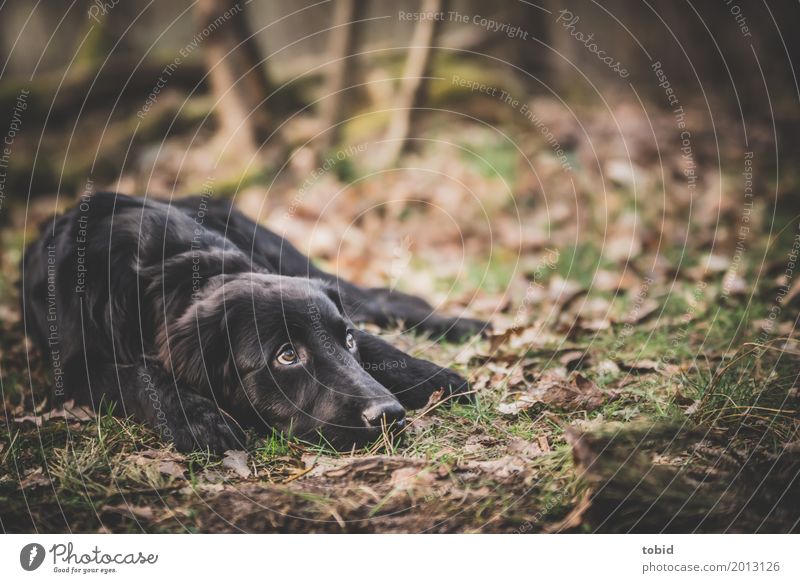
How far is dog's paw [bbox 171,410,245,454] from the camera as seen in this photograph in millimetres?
3152

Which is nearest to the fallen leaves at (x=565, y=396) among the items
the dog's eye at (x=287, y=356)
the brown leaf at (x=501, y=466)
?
the brown leaf at (x=501, y=466)

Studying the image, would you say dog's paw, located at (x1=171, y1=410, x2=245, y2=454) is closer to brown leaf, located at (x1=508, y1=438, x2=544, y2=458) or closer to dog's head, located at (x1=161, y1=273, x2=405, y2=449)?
dog's head, located at (x1=161, y1=273, x2=405, y2=449)

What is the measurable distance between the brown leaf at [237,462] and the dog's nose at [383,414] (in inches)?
23.2

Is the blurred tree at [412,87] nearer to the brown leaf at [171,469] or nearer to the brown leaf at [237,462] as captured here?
the brown leaf at [237,462]

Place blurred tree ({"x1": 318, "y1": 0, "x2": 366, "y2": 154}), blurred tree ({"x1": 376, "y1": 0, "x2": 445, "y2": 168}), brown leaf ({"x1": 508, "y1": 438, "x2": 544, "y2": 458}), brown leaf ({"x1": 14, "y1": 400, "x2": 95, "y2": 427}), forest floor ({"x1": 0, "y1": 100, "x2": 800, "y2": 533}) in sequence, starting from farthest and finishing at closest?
blurred tree ({"x1": 318, "y1": 0, "x2": 366, "y2": 154}) < blurred tree ({"x1": 376, "y1": 0, "x2": 445, "y2": 168}) < brown leaf ({"x1": 14, "y1": 400, "x2": 95, "y2": 427}) < brown leaf ({"x1": 508, "y1": 438, "x2": 544, "y2": 458}) < forest floor ({"x1": 0, "y1": 100, "x2": 800, "y2": 533})

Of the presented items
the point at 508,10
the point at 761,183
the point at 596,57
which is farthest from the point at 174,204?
the point at 596,57

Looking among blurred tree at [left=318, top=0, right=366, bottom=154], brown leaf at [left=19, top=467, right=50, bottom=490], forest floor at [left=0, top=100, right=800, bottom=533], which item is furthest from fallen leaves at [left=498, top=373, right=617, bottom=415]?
blurred tree at [left=318, top=0, right=366, bottom=154]

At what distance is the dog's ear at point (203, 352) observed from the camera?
3.36 metres

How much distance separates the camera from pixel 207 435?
3172 mm

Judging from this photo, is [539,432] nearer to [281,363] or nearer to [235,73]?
[281,363]

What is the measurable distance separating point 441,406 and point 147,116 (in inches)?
297

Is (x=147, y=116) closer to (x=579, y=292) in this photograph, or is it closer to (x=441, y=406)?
(x=579, y=292)

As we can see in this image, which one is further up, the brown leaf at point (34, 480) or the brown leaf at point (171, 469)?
the brown leaf at point (34, 480)
